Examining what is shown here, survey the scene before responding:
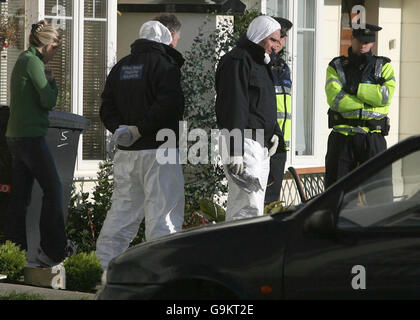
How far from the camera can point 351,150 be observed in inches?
386

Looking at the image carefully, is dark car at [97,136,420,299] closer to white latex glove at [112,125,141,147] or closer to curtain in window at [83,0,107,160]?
white latex glove at [112,125,141,147]

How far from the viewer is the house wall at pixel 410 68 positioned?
1371 centimetres

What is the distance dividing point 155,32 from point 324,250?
3.40 meters

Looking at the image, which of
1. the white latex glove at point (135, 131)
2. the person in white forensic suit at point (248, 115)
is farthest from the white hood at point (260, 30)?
the white latex glove at point (135, 131)

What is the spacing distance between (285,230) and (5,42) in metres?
5.76

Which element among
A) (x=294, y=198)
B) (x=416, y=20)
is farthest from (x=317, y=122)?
(x=416, y=20)

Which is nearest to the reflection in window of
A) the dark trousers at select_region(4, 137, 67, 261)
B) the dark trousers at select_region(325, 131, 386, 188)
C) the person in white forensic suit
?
the dark trousers at select_region(4, 137, 67, 261)

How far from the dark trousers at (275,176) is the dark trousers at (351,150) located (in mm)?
851

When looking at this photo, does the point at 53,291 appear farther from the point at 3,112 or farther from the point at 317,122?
the point at 317,122

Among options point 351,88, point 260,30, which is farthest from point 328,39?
point 260,30

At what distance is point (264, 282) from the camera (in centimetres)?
504

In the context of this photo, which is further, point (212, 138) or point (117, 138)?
point (212, 138)

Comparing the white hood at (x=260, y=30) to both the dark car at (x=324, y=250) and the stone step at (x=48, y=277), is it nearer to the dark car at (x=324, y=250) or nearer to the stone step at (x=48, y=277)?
the stone step at (x=48, y=277)

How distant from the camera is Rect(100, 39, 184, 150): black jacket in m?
7.72
